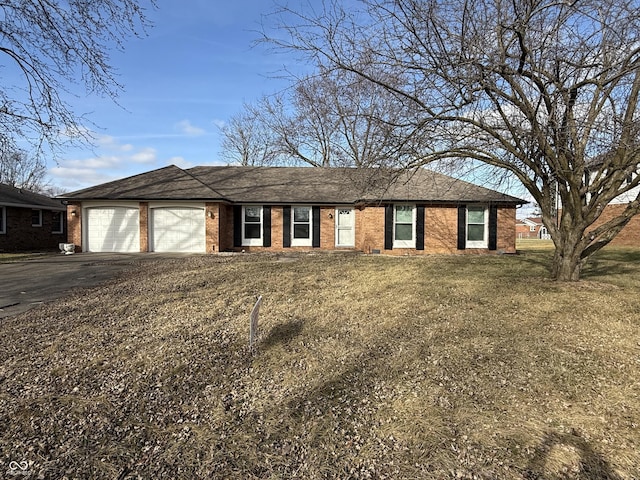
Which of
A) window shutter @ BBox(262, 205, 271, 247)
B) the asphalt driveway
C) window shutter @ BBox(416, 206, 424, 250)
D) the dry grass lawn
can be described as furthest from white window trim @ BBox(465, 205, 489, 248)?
the asphalt driveway

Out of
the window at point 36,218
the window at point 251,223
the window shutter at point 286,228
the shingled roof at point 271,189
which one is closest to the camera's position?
the shingled roof at point 271,189

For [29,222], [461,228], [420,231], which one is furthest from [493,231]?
[29,222]

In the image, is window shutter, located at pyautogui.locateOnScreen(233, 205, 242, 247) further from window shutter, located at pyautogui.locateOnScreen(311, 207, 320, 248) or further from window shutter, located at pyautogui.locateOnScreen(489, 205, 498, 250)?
window shutter, located at pyautogui.locateOnScreen(489, 205, 498, 250)

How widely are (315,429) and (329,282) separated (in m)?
5.34

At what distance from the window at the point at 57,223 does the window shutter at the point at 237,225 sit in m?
12.5

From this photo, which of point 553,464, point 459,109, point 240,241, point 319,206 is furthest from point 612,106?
point 240,241

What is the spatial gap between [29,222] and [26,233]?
2.08 feet

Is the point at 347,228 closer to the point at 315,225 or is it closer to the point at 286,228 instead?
the point at 315,225

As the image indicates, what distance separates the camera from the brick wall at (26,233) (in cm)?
1991

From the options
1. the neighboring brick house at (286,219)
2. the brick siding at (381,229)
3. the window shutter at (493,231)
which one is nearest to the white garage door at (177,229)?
the neighboring brick house at (286,219)

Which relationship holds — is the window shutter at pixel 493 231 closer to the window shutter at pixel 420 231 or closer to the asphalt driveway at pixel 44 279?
A: the window shutter at pixel 420 231

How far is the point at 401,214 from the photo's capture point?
56.4ft

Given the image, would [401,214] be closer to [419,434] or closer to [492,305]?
[492,305]

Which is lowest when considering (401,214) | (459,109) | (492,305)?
(492,305)
